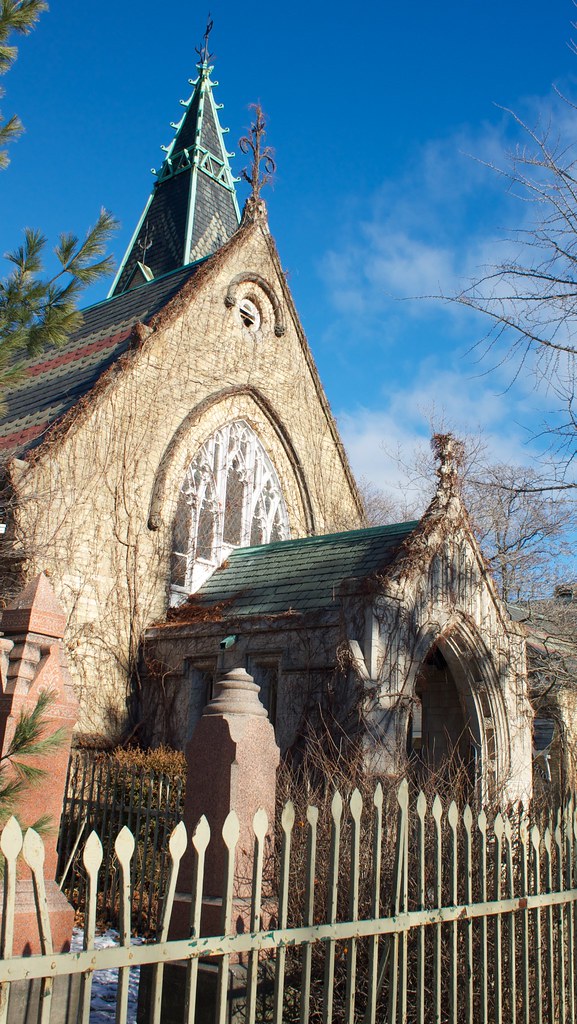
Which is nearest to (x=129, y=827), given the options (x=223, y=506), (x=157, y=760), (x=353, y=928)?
(x=157, y=760)

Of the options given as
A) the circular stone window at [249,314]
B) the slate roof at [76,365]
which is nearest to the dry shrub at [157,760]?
the slate roof at [76,365]

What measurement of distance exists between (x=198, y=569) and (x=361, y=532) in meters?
3.19

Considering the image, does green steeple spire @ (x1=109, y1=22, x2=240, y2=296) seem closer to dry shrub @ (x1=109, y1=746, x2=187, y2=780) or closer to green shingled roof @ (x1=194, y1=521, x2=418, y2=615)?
green shingled roof @ (x1=194, y1=521, x2=418, y2=615)

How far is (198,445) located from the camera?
15.5 metres

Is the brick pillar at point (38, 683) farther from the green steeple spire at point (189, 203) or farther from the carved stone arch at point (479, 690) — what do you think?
the green steeple spire at point (189, 203)

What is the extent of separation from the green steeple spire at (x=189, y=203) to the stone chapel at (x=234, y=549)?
737 centimetres

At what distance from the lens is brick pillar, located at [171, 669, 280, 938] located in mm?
5320

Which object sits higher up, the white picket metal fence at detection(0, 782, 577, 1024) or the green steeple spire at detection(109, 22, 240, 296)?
the green steeple spire at detection(109, 22, 240, 296)

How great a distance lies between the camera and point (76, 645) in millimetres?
12648

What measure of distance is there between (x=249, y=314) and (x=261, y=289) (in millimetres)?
769

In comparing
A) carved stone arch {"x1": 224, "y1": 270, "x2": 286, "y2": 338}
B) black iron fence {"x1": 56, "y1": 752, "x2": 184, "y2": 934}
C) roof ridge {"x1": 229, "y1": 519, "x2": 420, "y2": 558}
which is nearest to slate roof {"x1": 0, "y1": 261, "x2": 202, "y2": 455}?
carved stone arch {"x1": 224, "y1": 270, "x2": 286, "y2": 338}

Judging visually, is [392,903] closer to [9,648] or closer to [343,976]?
[343,976]

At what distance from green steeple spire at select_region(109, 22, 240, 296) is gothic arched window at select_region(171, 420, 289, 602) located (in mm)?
9850

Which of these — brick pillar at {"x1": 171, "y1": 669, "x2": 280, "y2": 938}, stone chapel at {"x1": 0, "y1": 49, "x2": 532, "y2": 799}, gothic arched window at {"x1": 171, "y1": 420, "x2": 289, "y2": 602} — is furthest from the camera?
gothic arched window at {"x1": 171, "y1": 420, "x2": 289, "y2": 602}
